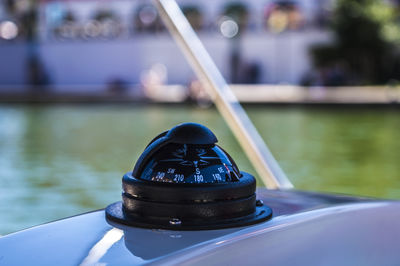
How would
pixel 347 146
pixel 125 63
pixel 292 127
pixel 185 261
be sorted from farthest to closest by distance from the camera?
pixel 125 63, pixel 292 127, pixel 347 146, pixel 185 261

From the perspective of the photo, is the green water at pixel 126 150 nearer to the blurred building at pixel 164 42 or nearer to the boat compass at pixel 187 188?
the boat compass at pixel 187 188

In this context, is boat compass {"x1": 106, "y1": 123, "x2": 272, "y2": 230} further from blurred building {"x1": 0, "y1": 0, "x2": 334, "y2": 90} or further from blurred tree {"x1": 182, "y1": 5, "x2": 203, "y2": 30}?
blurred tree {"x1": 182, "y1": 5, "x2": 203, "y2": 30}

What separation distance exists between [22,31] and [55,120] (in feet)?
50.4

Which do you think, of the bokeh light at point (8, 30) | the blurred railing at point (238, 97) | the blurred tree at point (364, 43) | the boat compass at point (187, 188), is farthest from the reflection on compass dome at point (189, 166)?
the bokeh light at point (8, 30)

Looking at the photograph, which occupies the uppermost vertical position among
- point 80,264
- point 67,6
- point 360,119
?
point 67,6

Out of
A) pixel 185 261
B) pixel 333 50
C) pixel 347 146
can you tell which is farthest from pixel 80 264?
pixel 333 50

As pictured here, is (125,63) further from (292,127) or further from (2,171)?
(2,171)

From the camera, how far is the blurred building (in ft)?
88.6

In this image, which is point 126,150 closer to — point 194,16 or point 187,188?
point 187,188

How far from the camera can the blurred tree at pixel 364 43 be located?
79.4ft

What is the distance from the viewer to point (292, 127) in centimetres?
1223

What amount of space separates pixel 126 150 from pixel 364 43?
1702 centimetres

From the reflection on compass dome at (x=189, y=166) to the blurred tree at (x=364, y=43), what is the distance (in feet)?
77.0

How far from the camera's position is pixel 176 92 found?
2127cm
